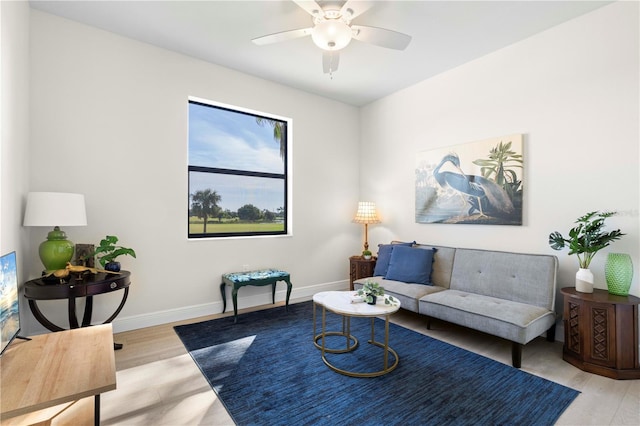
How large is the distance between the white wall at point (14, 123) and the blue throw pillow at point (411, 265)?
136 inches

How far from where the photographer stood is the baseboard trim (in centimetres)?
319

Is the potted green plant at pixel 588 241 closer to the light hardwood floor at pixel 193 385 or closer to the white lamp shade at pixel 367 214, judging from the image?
the light hardwood floor at pixel 193 385

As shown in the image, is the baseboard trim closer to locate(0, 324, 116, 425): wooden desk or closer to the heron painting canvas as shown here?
locate(0, 324, 116, 425): wooden desk

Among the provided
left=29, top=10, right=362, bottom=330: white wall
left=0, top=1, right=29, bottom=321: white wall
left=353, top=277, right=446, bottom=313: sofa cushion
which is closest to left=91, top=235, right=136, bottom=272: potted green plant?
left=29, top=10, right=362, bottom=330: white wall

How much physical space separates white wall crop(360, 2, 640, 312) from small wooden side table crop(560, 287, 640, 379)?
0.45 meters

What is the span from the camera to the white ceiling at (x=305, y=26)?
105 inches

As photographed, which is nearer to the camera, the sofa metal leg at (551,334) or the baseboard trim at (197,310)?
the sofa metal leg at (551,334)

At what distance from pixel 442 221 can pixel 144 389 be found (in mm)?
3500

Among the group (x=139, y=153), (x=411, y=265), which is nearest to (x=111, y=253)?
(x=139, y=153)

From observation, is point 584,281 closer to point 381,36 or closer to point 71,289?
Answer: point 381,36

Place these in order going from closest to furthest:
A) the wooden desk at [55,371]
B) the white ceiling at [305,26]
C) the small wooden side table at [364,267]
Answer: the wooden desk at [55,371], the white ceiling at [305,26], the small wooden side table at [364,267]

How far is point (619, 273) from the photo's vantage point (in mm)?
2438

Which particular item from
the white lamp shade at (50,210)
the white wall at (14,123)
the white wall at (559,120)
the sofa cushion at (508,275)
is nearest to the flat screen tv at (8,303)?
the white wall at (14,123)

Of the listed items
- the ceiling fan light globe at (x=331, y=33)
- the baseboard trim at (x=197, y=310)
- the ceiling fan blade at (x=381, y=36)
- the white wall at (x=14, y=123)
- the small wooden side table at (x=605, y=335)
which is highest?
the ceiling fan blade at (x=381, y=36)
